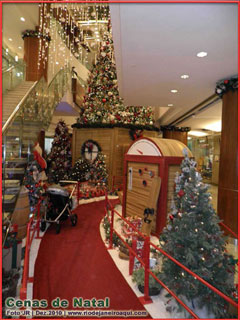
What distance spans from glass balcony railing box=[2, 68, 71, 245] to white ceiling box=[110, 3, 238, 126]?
2.71 metres

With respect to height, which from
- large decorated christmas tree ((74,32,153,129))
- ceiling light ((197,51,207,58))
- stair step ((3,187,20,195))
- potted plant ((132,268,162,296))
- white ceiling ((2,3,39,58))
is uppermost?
white ceiling ((2,3,39,58))

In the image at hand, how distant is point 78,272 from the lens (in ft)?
12.9

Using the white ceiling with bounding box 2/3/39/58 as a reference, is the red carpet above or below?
below

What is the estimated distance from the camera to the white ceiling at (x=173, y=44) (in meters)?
3.17

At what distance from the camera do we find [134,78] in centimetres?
598

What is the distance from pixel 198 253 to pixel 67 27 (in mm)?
15920

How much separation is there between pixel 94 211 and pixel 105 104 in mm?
6754

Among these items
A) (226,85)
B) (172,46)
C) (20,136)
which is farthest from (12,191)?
(226,85)

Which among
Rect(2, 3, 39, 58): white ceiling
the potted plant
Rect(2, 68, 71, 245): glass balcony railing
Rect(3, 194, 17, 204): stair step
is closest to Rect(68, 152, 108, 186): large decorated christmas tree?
Rect(2, 68, 71, 245): glass balcony railing

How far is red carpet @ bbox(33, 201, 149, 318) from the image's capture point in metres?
3.28

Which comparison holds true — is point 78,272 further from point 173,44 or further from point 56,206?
point 173,44

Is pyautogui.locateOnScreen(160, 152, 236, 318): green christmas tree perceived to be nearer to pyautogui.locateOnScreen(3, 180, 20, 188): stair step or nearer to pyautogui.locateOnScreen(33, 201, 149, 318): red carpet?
pyautogui.locateOnScreen(33, 201, 149, 318): red carpet

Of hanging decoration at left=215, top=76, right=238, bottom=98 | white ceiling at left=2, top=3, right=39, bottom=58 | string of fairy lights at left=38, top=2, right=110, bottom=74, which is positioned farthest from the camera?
white ceiling at left=2, top=3, right=39, bottom=58

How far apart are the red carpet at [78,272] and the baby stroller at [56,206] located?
32cm
